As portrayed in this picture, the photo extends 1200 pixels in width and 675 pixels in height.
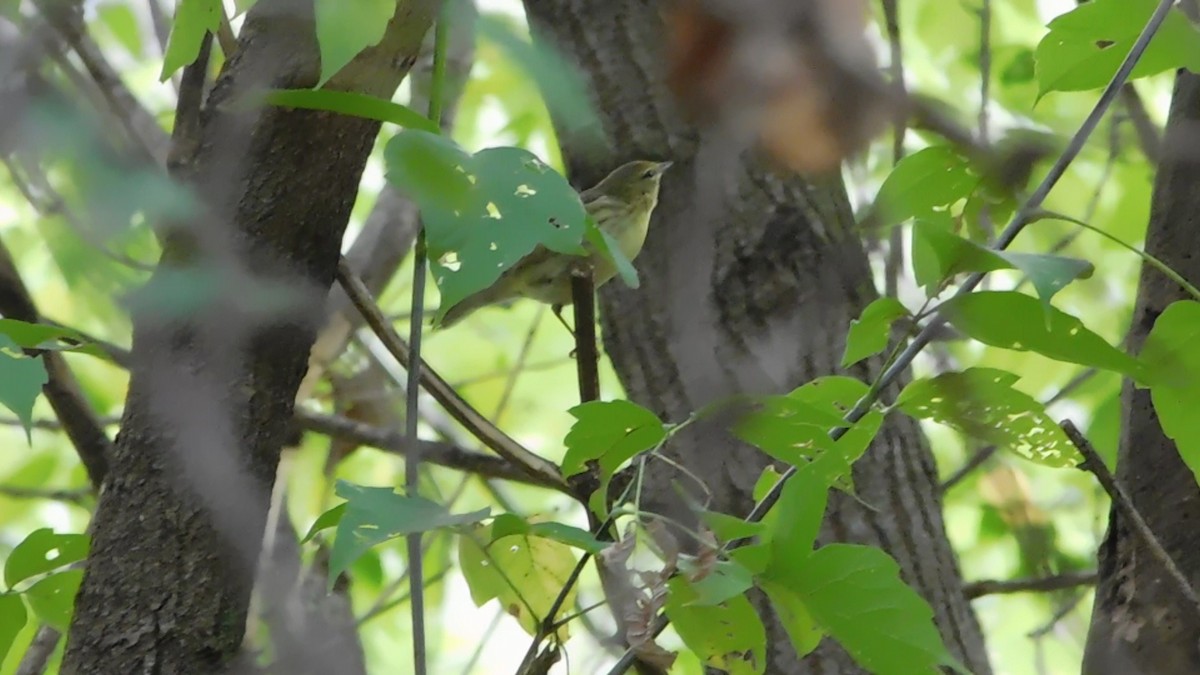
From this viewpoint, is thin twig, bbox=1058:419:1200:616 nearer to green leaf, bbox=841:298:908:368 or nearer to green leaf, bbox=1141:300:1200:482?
green leaf, bbox=1141:300:1200:482

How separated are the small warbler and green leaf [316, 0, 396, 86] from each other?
1155 millimetres

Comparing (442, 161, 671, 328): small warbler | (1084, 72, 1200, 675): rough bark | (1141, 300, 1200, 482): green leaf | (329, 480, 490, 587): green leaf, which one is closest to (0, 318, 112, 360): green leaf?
(329, 480, 490, 587): green leaf

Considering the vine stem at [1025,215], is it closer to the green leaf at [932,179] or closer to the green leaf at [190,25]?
the green leaf at [932,179]

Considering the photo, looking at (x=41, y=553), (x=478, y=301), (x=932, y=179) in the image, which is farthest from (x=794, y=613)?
(x=478, y=301)

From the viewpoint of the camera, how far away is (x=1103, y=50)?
1.10 meters

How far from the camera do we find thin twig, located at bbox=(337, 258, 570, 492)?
3.88ft

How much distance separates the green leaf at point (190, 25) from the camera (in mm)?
902

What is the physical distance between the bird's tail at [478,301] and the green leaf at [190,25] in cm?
128

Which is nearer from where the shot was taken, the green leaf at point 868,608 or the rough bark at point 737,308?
the green leaf at point 868,608

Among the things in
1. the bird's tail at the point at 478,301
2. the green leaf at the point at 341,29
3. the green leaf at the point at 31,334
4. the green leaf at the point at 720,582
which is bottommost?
the green leaf at the point at 720,582

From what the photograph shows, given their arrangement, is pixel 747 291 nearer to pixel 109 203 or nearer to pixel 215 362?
pixel 215 362

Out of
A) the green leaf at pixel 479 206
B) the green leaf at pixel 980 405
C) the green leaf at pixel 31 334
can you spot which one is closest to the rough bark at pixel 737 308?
the green leaf at pixel 980 405

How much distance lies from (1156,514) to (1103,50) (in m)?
0.62

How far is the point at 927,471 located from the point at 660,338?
1.22 ft
